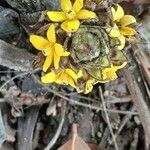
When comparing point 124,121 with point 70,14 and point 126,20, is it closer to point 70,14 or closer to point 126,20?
point 126,20

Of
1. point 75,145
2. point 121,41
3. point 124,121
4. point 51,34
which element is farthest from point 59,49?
point 124,121

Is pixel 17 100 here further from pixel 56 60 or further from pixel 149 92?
pixel 149 92

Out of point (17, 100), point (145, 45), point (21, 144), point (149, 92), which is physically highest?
point (145, 45)

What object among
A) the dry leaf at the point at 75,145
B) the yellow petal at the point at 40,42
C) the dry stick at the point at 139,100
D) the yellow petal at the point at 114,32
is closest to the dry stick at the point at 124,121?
the dry stick at the point at 139,100

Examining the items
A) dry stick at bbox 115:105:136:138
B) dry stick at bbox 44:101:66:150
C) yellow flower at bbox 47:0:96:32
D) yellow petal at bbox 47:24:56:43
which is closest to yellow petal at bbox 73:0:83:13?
yellow flower at bbox 47:0:96:32

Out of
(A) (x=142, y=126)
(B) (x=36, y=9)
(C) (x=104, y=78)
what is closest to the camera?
(C) (x=104, y=78)

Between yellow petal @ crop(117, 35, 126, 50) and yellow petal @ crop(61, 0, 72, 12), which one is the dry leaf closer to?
yellow petal @ crop(117, 35, 126, 50)

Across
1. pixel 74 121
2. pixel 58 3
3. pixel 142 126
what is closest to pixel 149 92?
pixel 142 126

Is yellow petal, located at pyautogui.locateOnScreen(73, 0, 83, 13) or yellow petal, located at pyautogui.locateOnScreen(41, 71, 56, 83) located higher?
yellow petal, located at pyautogui.locateOnScreen(73, 0, 83, 13)
